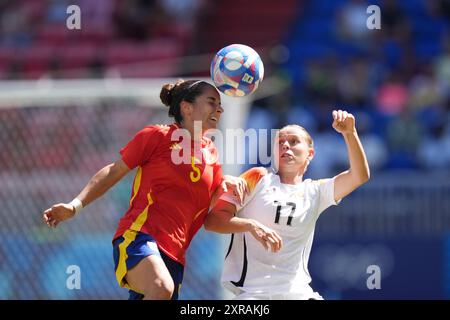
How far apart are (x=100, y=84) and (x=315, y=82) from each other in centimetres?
509

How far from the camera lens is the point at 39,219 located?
10984mm

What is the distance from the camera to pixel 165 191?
22.6ft

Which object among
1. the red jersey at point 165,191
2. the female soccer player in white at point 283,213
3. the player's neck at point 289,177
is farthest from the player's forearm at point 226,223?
the player's neck at point 289,177

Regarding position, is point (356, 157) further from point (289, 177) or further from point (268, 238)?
point (268, 238)

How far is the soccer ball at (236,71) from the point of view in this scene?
7035 millimetres

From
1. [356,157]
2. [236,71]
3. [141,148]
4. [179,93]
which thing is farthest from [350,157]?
[141,148]

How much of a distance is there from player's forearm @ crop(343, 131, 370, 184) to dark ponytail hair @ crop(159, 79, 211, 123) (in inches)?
40.2

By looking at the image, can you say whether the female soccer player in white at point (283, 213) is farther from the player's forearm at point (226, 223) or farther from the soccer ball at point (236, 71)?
the soccer ball at point (236, 71)

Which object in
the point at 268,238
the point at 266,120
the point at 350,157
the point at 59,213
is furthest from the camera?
the point at 266,120

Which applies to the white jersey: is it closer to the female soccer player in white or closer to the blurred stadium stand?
the female soccer player in white

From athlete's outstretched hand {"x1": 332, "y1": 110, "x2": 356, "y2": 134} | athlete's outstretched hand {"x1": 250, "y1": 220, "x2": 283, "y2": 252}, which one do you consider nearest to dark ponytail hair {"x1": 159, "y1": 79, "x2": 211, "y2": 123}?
athlete's outstretched hand {"x1": 332, "y1": 110, "x2": 356, "y2": 134}

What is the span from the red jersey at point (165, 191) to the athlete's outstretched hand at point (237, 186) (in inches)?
7.0

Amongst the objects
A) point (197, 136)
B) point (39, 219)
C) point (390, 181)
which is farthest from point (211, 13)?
point (197, 136)

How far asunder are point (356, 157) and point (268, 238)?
0.83 meters
